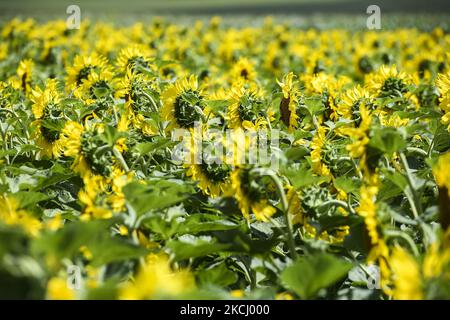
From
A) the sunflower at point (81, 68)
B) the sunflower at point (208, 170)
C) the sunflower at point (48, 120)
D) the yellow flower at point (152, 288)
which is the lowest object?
the yellow flower at point (152, 288)

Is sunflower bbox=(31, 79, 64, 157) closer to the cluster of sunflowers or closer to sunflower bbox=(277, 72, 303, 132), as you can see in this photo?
the cluster of sunflowers

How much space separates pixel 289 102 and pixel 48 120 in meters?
1.19

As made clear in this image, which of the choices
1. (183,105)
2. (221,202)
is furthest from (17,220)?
(183,105)

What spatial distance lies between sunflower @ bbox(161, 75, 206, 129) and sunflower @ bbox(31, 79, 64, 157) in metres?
0.51

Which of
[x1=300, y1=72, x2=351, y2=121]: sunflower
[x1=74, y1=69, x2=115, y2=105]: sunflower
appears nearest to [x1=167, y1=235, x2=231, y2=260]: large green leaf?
[x1=300, y1=72, x2=351, y2=121]: sunflower

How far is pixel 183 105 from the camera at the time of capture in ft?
9.73

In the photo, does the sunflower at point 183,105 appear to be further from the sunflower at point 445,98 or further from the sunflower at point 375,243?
the sunflower at point 375,243

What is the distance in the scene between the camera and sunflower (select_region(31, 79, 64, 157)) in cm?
298

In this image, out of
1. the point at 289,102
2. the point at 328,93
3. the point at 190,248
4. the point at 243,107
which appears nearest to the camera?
the point at 190,248

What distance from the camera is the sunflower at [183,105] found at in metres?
2.97

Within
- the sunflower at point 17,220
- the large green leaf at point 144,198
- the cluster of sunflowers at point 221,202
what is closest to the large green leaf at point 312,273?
the cluster of sunflowers at point 221,202

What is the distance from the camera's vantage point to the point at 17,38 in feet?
26.5

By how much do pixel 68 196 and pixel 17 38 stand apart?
19.1 ft

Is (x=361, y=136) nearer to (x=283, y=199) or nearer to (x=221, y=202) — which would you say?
(x=283, y=199)
